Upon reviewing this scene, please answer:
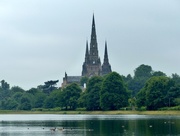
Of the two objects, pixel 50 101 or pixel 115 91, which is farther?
pixel 50 101

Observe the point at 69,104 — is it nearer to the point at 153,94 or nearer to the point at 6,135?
the point at 153,94

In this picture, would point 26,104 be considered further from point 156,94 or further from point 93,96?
point 156,94

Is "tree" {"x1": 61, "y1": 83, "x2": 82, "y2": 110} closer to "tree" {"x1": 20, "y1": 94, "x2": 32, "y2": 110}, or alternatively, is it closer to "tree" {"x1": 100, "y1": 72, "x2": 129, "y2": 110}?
"tree" {"x1": 100, "y1": 72, "x2": 129, "y2": 110}

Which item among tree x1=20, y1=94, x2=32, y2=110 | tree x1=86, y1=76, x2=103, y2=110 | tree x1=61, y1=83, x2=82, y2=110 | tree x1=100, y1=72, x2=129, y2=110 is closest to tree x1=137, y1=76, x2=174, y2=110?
tree x1=100, y1=72, x2=129, y2=110

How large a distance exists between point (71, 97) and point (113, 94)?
22401 millimetres

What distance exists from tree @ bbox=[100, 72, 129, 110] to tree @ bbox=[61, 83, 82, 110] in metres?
16.9

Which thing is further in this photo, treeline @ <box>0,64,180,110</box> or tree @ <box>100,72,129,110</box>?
tree @ <box>100,72,129,110</box>

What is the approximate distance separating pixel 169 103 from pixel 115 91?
763 inches

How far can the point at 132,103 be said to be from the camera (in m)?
134

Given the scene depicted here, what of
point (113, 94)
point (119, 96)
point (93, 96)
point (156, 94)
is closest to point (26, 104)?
point (93, 96)

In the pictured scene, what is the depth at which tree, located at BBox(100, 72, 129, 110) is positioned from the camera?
134125 mm

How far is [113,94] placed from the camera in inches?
5330

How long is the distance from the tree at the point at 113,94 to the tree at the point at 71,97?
16.9m

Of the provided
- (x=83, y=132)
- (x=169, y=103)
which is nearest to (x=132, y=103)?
(x=169, y=103)
